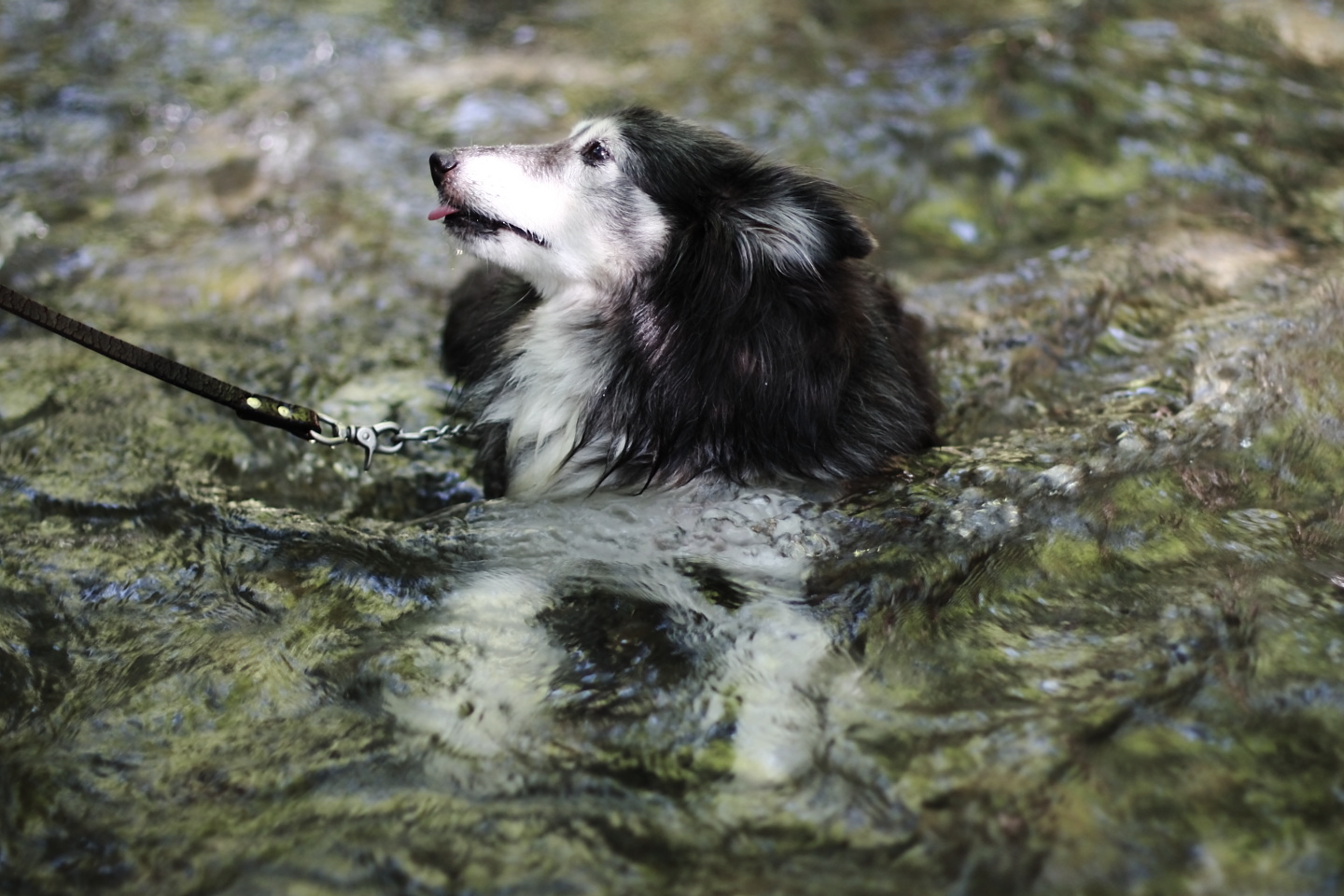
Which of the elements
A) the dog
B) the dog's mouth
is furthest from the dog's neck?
the dog's mouth

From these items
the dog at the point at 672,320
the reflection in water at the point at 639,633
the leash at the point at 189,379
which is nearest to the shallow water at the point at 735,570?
the reflection in water at the point at 639,633

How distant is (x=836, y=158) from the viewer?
530 centimetres

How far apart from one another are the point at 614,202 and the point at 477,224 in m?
0.38

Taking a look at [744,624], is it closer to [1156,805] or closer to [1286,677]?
[1156,805]

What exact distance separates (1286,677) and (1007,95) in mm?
3794

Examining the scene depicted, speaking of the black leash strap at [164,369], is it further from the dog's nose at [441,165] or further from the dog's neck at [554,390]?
the dog's nose at [441,165]

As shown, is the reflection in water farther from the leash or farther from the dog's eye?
the dog's eye

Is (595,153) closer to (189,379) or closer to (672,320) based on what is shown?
(672,320)

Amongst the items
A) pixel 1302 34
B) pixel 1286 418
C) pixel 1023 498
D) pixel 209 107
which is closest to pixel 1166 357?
pixel 1286 418

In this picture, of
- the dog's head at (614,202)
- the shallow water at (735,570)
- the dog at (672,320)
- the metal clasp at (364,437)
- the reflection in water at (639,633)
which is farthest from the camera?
the metal clasp at (364,437)

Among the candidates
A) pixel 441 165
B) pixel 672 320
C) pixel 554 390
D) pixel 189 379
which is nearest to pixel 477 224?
pixel 441 165

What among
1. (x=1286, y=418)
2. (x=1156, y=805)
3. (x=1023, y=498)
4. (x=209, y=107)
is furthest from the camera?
(x=209, y=107)

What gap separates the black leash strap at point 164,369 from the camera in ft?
7.69

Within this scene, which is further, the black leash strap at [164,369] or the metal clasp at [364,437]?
the metal clasp at [364,437]
